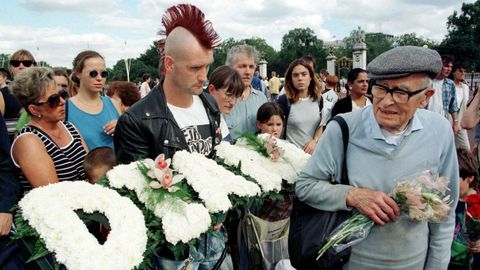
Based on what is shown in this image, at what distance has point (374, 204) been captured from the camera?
207cm

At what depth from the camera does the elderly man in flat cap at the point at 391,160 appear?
2100 mm

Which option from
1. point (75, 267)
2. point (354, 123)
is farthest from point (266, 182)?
point (75, 267)

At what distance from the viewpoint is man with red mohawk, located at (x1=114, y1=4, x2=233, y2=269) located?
8.47 ft

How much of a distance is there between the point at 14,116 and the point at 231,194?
3.94 metres

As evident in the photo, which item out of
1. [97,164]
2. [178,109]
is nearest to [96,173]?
[97,164]

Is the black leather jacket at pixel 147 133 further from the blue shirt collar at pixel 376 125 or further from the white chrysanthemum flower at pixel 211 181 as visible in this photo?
the blue shirt collar at pixel 376 125

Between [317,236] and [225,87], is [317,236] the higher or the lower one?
the lower one

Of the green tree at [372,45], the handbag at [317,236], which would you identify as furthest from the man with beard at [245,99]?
the green tree at [372,45]

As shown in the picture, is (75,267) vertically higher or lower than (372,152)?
lower

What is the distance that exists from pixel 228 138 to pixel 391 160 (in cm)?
155

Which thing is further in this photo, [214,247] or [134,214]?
[214,247]

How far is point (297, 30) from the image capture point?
104 meters

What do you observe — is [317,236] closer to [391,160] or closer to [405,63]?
[391,160]

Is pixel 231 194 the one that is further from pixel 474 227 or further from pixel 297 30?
pixel 297 30
